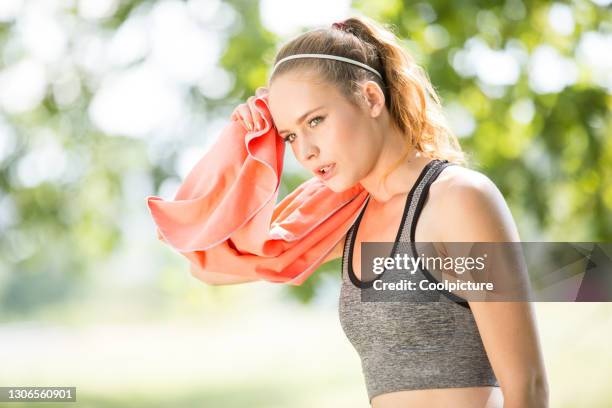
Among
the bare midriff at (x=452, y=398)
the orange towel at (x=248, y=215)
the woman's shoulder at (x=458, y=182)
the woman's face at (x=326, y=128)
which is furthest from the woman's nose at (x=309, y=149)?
the bare midriff at (x=452, y=398)

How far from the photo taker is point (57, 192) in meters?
5.44

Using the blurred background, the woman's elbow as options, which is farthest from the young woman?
the blurred background

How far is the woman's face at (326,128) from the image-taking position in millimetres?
1542

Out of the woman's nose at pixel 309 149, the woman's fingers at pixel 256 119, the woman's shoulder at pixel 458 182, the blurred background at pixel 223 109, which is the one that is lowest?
the woman's shoulder at pixel 458 182

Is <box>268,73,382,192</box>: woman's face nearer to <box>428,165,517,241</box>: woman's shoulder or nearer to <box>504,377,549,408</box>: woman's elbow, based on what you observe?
<box>428,165,517,241</box>: woman's shoulder

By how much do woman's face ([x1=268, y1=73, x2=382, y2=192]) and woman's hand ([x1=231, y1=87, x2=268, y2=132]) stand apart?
79 mm

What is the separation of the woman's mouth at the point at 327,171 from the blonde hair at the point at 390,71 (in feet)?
0.40

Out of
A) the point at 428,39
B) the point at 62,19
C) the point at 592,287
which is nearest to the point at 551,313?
the point at 428,39

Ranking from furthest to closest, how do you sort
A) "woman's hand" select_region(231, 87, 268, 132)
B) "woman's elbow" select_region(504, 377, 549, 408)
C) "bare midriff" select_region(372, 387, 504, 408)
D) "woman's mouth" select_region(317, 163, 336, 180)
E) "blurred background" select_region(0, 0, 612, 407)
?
1. "blurred background" select_region(0, 0, 612, 407)
2. "woman's hand" select_region(231, 87, 268, 132)
3. "woman's mouth" select_region(317, 163, 336, 180)
4. "bare midriff" select_region(372, 387, 504, 408)
5. "woman's elbow" select_region(504, 377, 549, 408)

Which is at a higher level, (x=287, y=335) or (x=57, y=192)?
(x=287, y=335)

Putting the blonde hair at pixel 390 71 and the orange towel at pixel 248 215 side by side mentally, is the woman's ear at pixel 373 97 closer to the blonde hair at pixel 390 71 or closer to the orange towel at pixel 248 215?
the blonde hair at pixel 390 71

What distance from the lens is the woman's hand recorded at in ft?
5.50

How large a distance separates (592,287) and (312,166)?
111 cm

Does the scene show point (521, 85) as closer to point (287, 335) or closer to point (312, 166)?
point (312, 166)
